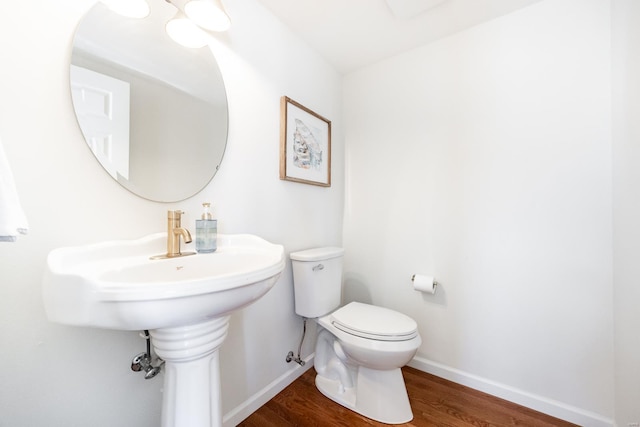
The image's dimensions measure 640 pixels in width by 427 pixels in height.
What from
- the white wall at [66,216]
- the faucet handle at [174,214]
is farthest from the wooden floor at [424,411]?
the faucet handle at [174,214]

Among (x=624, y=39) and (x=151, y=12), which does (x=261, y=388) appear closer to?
(x=151, y=12)

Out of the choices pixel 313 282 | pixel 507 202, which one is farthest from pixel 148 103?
pixel 507 202

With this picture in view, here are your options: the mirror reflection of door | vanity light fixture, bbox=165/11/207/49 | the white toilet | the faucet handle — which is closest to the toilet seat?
the white toilet

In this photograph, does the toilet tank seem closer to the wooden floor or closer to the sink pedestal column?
the wooden floor

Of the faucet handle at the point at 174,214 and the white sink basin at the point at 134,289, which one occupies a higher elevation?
the faucet handle at the point at 174,214

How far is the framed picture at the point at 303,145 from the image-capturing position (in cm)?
142

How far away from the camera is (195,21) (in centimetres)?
98

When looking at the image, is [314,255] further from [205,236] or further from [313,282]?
[205,236]

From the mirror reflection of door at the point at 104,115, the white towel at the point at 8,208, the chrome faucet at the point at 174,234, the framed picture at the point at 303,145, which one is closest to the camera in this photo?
the white towel at the point at 8,208

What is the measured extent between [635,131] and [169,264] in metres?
1.83

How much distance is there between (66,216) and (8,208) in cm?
38

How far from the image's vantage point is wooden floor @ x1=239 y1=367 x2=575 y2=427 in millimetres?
1203

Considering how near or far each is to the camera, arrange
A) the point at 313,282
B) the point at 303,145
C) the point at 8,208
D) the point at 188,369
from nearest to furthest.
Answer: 1. the point at 8,208
2. the point at 188,369
3. the point at 313,282
4. the point at 303,145

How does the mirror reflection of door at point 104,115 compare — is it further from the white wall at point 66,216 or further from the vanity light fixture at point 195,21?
the vanity light fixture at point 195,21
